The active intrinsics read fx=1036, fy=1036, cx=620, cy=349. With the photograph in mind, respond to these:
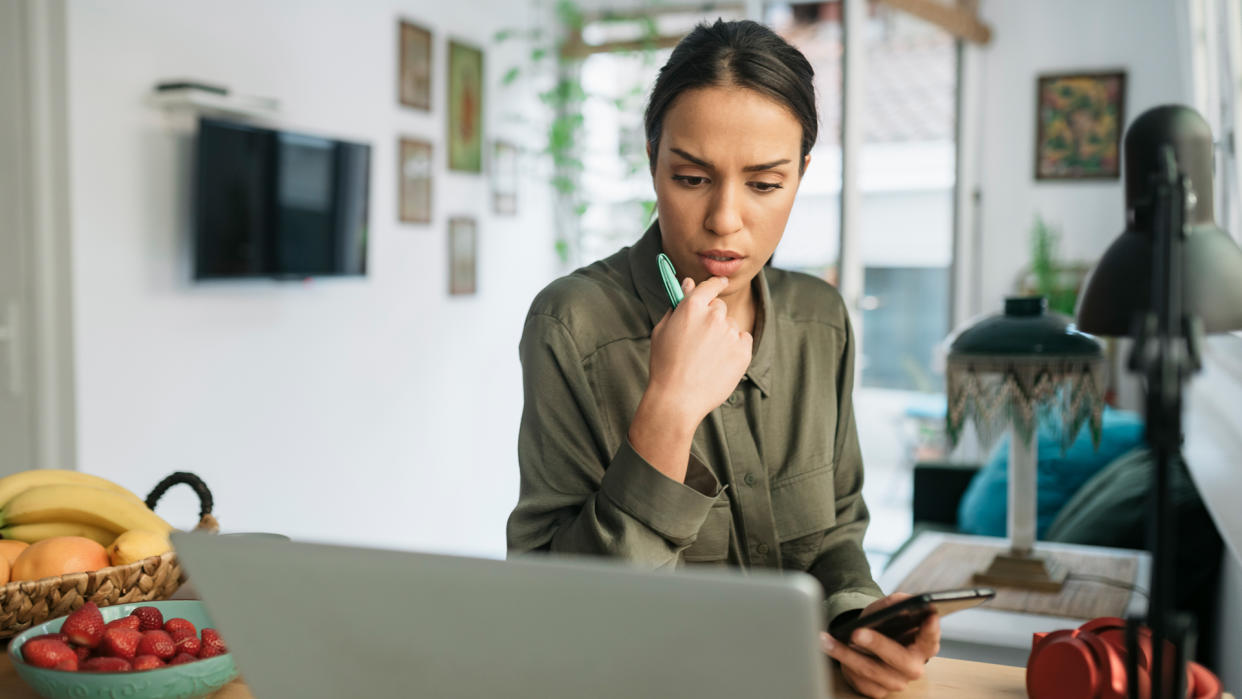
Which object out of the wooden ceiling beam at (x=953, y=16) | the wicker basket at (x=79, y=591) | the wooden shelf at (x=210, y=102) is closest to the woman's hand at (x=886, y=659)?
the wicker basket at (x=79, y=591)

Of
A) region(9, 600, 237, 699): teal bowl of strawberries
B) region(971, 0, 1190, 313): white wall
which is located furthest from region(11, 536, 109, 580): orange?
region(971, 0, 1190, 313): white wall

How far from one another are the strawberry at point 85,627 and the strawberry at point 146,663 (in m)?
0.06

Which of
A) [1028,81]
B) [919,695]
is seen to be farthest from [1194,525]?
[1028,81]

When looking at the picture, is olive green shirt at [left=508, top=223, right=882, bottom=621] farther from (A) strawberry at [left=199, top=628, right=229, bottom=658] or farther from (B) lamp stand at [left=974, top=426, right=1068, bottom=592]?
(B) lamp stand at [left=974, top=426, right=1068, bottom=592]

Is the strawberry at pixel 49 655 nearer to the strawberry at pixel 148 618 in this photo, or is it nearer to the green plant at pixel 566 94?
the strawberry at pixel 148 618

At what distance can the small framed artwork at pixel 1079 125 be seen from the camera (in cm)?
475

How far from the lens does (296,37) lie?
3.49m

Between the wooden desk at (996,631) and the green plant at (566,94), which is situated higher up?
the green plant at (566,94)

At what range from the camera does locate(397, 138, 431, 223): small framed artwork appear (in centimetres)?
402

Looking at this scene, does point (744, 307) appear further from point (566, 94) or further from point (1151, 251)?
point (566, 94)

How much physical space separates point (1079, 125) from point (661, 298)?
4.26m

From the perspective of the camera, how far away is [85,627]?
2.89 ft

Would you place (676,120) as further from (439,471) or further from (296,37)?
(439,471)

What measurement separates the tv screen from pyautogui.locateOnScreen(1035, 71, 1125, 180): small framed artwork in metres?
3.14
